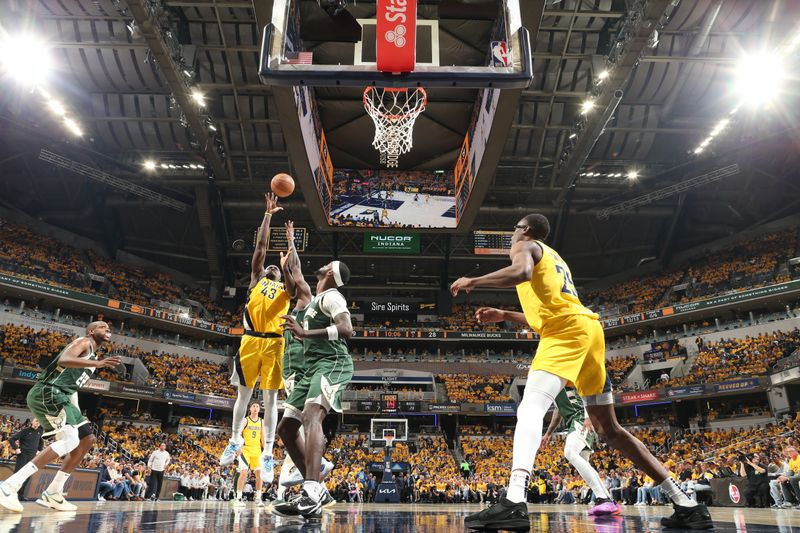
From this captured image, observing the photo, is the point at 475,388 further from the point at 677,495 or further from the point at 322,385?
the point at 677,495

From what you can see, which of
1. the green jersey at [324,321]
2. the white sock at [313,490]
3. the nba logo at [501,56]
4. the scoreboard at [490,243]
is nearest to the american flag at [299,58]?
the nba logo at [501,56]

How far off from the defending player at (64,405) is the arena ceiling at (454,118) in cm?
864

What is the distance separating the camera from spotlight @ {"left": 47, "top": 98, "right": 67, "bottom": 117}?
2331 centimetres

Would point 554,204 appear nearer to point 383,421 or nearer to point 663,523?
point 383,421

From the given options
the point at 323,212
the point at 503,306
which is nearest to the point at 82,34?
Result: the point at 323,212

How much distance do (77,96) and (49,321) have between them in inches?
454

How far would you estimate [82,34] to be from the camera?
19.3m

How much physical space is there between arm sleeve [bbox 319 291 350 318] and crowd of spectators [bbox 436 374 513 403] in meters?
26.2

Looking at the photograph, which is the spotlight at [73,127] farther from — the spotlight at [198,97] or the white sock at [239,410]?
the white sock at [239,410]

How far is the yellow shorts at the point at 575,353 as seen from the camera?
338cm

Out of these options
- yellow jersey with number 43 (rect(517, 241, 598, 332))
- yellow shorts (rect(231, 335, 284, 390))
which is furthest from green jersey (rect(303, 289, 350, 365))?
yellow shorts (rect(231, 335, 284, 390))

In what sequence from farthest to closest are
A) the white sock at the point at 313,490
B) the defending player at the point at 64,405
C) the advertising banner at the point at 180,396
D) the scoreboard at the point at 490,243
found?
the advertising banner at the point at 180,396 → the scoreboard at the point at 490,243 → the defending player at the point at 64,405 → the white sock at the point at 313,490

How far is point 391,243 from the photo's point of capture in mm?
22344

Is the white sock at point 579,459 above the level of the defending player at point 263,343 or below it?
below
